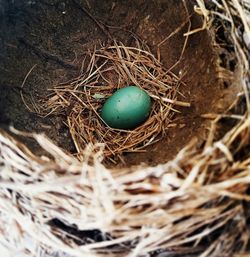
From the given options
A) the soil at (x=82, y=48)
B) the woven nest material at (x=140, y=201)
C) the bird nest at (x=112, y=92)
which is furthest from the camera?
the bird nest at (x=112, y=92)

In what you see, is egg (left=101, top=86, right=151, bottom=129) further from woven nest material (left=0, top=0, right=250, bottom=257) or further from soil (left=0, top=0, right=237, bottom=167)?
woven nest material (left=0, top=0, right=250, bottom=257)

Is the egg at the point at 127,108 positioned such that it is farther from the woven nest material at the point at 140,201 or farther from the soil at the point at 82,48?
the woven nest material at the point at 140,201

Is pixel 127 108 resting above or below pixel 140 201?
above

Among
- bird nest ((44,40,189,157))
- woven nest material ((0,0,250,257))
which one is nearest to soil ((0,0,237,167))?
bird nest ((44,40,189,157))

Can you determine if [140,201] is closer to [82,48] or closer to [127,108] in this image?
[127,108]

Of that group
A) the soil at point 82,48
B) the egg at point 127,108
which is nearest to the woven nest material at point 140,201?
the soil at point 82,48

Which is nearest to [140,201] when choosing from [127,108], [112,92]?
[127,108]
